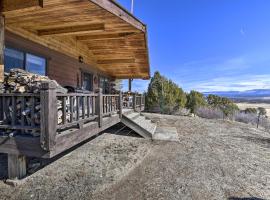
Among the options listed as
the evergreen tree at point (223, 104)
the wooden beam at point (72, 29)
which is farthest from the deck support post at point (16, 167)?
the evergreen tree at point (223, 104)

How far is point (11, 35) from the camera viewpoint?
651 centimetres

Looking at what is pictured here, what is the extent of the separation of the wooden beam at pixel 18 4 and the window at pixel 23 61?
1.25 m

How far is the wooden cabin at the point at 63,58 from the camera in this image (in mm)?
4148

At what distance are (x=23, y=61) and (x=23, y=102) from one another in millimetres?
3322

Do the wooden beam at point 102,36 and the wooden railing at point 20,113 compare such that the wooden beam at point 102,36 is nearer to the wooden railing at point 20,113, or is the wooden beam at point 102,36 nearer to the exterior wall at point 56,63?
the exterior wall at point 56,63

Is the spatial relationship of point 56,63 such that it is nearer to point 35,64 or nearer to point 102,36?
point 35,64

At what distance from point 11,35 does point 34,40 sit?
108 centimetres

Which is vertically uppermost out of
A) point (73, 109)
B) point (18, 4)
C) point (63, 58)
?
point (18, 4)

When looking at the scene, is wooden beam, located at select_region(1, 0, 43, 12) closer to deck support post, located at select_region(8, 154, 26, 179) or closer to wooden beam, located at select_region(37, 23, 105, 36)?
wooden beam, located at select_region(37, 23, 105, 36)

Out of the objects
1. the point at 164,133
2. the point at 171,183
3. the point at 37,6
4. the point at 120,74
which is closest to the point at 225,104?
the point at 120,74

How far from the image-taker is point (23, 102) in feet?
13.8

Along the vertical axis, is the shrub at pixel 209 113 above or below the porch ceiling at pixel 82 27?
below

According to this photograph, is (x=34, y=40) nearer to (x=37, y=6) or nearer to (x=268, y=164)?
(x=37, y=6)

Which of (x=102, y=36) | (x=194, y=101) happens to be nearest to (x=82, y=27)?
(x=102, y=36)
